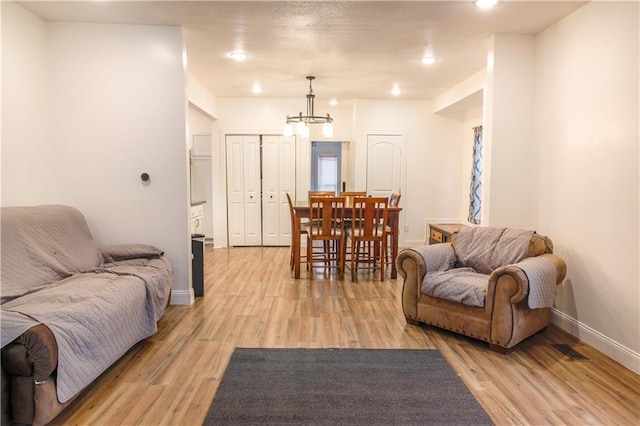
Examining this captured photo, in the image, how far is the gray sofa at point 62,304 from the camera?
176cm

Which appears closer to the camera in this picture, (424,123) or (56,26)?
(56,26)

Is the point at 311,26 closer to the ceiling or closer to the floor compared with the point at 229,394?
closer to the ceiling

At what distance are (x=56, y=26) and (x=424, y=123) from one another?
5.13 meters

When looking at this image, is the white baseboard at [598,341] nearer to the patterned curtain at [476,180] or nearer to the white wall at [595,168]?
the white wall at [595,168]

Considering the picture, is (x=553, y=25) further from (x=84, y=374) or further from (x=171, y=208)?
(x=84, y=374)

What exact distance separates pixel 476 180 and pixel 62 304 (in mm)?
5582

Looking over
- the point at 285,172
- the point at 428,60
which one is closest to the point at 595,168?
the point at 428,60

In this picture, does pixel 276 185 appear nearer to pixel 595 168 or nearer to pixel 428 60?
pixel 428 60

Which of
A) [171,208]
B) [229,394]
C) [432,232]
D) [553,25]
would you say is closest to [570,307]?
[553,25]

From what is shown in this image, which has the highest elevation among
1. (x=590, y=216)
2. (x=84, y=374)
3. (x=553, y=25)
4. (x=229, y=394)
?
Result: (x=553, y=25)

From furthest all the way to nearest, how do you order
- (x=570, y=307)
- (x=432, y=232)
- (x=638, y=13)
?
1. (x=432, y=232)
2. (x=570, y=307)
3. (x=638, y=13)

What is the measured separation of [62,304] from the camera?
6.95ft

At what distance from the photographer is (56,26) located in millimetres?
3264

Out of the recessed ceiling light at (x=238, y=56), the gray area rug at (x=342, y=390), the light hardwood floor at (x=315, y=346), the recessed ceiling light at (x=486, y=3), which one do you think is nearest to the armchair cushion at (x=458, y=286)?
the light hardwood floor at (x=315, y=346)
